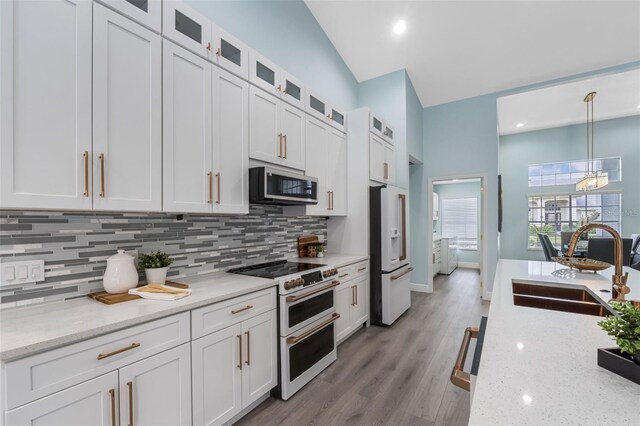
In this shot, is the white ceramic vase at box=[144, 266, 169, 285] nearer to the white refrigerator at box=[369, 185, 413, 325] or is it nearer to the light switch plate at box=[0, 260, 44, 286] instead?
the light switch plate at box=[0, 260, 44, 286]

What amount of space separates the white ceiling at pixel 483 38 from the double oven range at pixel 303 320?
11.2ft

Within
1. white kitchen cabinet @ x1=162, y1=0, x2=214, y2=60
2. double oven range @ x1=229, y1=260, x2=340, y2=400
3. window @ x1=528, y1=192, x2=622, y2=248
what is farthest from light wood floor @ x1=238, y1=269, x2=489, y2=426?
window @ x1=528, y1=192, x2=622, y2=248

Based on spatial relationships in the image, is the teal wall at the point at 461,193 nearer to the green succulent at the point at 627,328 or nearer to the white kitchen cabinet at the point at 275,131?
the white kitchen cabinet at the point at 275,131

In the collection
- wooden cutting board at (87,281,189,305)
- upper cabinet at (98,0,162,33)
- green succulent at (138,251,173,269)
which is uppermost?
upper cabinet at (98,0,162,33)

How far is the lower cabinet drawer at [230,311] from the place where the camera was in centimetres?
160

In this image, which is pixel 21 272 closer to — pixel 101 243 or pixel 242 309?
pixel 101 243

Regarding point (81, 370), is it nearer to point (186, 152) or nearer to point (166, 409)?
point (166, 409)

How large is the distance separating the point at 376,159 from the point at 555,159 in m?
6.06

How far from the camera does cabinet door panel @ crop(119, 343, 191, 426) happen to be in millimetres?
1299

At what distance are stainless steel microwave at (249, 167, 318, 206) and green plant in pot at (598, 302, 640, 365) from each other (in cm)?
196

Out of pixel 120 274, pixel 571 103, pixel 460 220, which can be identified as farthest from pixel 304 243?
pixel 460 220

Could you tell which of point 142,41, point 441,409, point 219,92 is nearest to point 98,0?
point 142,41

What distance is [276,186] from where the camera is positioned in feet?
7.74

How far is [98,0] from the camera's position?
4.76 feet
